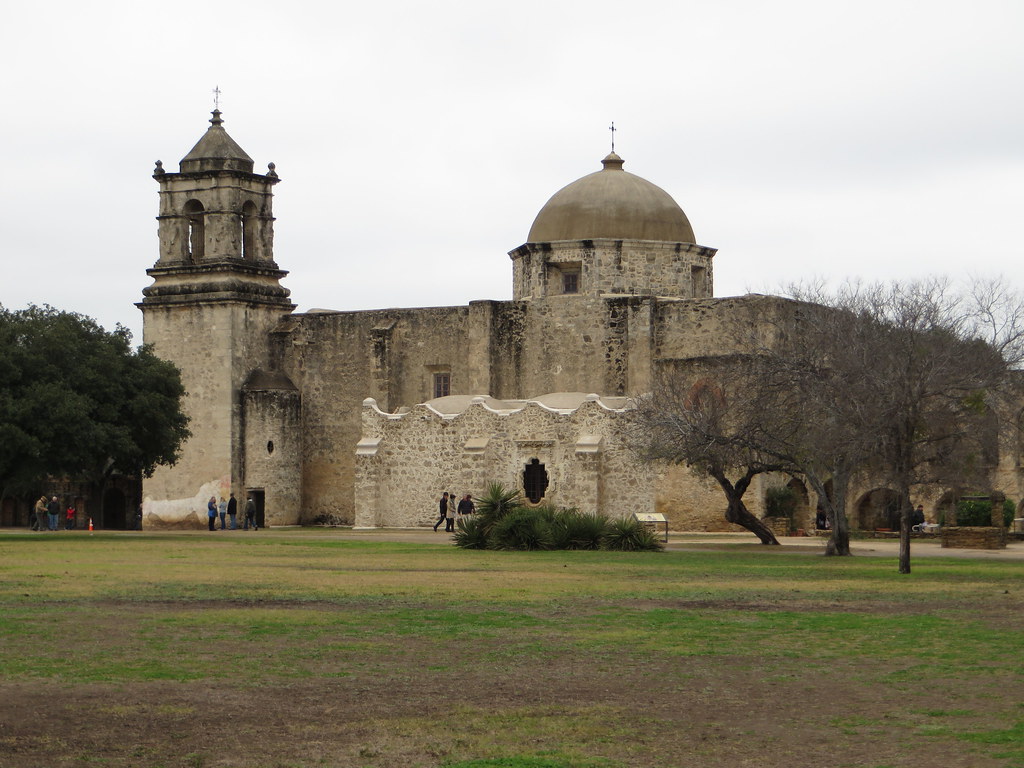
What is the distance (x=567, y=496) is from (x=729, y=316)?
19.7 feet

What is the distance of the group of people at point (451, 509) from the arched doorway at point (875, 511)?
1011cm

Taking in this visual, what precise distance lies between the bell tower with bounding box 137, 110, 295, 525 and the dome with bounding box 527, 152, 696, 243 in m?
7.33

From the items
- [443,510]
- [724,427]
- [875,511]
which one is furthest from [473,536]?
[875,511]

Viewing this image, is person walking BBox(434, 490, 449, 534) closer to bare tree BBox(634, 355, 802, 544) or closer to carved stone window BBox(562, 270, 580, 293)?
bare tree BBox(634, 355, 802, 544)

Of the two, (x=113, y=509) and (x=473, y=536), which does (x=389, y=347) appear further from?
(x=473, y=536)

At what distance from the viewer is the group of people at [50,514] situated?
132 feet

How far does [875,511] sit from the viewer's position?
40.4 metres

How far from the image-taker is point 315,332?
142ft

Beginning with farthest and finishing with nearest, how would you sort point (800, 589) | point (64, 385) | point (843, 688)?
point (64, 385)
point (800, 589)
point (843, 688)

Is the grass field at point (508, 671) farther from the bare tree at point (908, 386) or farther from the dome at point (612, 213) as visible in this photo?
the dome at point (612, 213)

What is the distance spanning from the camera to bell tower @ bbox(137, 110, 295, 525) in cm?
4159

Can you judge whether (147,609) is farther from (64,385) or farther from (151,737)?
(64,385)

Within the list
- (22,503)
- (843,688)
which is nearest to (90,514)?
(22,503)

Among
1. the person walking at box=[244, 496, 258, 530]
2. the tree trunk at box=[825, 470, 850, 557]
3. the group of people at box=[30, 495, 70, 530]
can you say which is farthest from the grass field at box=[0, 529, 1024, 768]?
the group of people at box=[30, 495, 70, 530]
